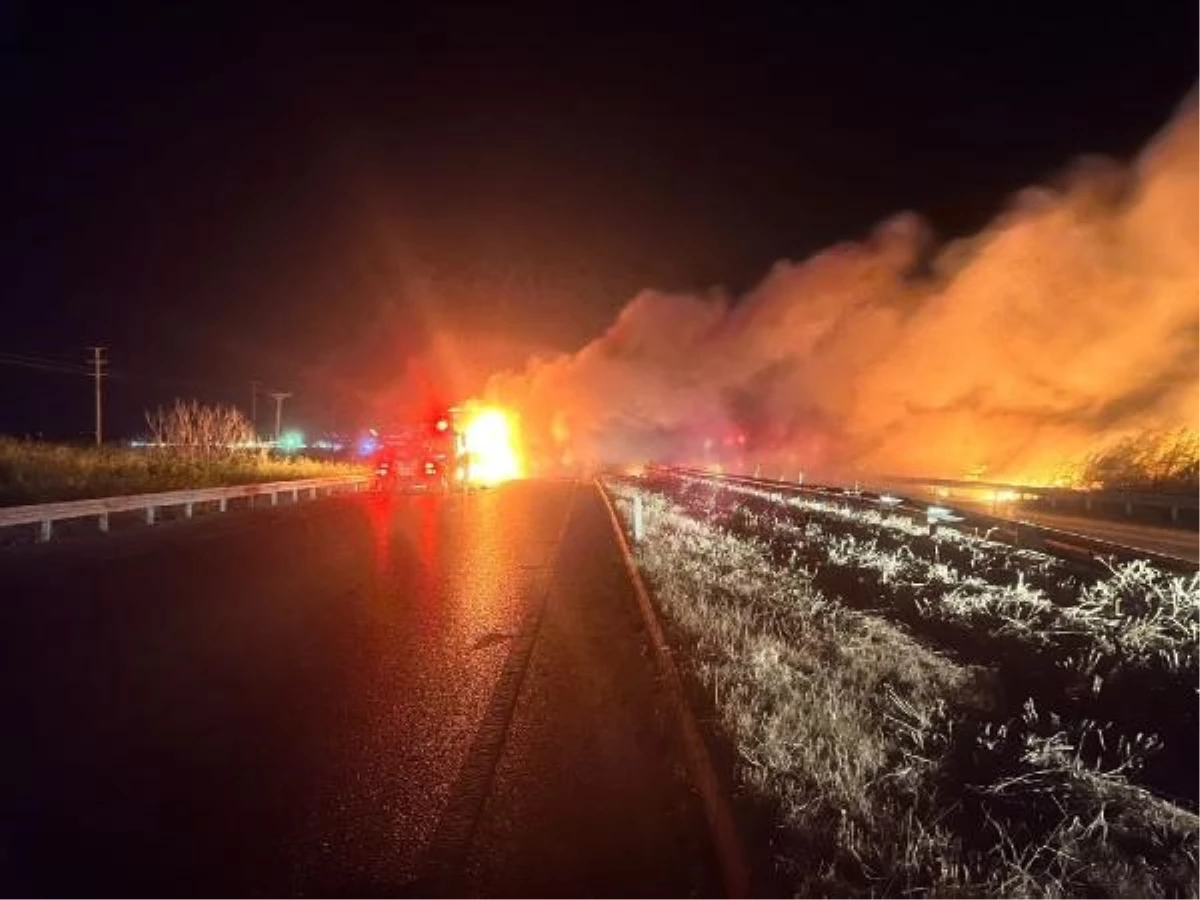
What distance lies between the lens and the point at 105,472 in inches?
1271

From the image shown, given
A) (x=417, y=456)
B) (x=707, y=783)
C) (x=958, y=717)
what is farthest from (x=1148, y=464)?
(x=707, y=783)

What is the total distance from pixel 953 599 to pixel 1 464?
2734cm

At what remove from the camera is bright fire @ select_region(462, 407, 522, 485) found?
44.1m

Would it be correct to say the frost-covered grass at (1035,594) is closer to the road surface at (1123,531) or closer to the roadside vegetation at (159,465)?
the road surface at (1123,531)

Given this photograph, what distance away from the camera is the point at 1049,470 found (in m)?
38.2

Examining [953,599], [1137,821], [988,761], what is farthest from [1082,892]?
[953,599]

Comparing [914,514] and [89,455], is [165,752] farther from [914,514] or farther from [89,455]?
[89,455]

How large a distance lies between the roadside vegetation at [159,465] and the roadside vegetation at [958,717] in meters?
18.4

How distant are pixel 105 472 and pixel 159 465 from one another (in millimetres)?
3509

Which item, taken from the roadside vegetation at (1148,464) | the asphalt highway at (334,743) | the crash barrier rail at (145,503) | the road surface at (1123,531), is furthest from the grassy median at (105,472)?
the roadside vegetation at (1148,464)

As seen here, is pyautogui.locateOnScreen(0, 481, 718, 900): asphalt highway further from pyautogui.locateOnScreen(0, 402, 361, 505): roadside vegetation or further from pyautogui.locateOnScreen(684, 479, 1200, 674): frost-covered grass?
pyautogui.locateOnScreen(0, 402, 361, 505): roadside vegetation

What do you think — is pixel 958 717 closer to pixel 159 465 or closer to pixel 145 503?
pixel 145 503

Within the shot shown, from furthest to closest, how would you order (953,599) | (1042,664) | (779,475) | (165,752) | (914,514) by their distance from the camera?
(779,475), (914,514), (953,599), (1042,664), (165,752)

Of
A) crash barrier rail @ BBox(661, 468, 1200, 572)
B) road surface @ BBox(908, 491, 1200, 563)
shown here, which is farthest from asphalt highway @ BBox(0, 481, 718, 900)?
road surface @ BBox(908, 491, 1200, 563)
